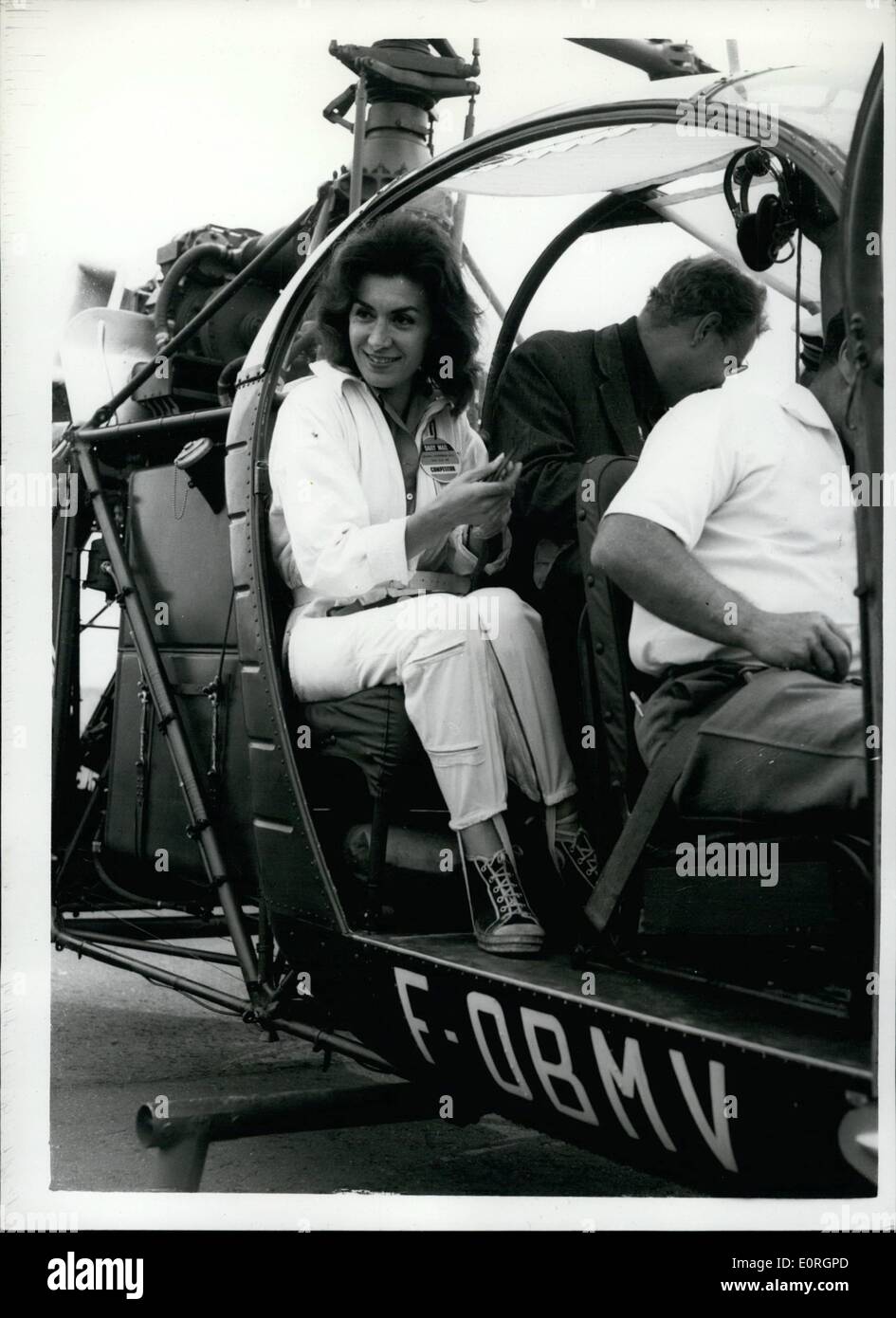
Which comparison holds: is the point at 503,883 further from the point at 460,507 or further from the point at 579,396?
the point at 579,396

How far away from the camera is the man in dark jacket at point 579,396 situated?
3.02 metres

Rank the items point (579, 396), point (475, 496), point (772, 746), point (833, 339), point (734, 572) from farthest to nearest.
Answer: point (579, 396)
point (475, 496)
point (833, 339)
point (734, 572)
point (772, 746)

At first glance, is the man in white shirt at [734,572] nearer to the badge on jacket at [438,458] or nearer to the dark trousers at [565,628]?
the dark trousers at [565,628]

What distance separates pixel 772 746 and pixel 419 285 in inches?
60.1

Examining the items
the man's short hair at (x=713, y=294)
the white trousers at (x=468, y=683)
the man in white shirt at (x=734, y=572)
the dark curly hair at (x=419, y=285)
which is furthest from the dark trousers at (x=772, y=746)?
the dark curly hair at (x=419, y=285)

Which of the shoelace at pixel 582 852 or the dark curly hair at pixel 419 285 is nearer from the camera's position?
the shoelace at pixel 582 852

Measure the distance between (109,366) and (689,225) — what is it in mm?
2056

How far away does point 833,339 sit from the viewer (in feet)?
8.61

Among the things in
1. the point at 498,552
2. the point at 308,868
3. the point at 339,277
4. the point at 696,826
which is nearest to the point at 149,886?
the point at 308,868

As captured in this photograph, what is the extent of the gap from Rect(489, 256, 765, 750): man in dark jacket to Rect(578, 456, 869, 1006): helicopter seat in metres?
0.48

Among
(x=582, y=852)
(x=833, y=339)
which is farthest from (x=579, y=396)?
(x=582, y=852)

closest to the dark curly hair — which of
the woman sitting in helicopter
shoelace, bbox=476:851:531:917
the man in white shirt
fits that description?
the woman sitting in helicopter

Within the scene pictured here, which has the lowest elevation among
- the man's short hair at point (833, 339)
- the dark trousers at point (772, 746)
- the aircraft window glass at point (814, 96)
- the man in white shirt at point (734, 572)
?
the dark trousers at point (772, 746)

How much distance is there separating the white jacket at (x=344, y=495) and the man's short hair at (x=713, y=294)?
577 millimetres
